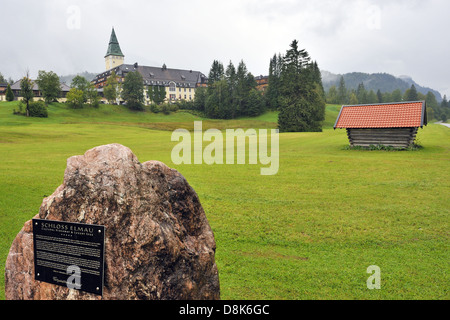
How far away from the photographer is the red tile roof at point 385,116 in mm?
26945

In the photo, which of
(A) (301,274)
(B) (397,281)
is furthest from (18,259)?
(B) (397,281)

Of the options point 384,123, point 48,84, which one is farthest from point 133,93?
point 384,123

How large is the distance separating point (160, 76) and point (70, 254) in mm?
164710

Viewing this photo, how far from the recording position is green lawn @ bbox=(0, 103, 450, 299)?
6.75m

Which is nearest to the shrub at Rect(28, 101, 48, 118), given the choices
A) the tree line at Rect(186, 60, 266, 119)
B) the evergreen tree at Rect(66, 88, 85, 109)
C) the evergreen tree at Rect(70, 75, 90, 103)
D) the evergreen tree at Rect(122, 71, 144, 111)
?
the evergreen tree at Rect(66, 88, 85, 109)

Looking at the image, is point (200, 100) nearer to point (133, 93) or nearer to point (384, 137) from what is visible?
point (133, 93)

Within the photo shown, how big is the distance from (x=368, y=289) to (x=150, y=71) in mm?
164438

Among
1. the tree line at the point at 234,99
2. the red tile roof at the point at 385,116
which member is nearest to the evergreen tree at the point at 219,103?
the tree line at the point at 234,99

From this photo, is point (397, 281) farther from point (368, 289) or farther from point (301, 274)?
point (301, 274)

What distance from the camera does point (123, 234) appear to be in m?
4.34

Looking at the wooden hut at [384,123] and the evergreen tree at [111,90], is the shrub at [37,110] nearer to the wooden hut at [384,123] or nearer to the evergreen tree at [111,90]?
the evergreen tree at [111,90]

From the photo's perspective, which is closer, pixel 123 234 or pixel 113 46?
pixel 123 234

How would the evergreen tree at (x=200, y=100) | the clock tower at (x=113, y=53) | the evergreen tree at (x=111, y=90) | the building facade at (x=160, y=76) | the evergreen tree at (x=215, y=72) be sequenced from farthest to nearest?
the clock tower at (x=113, y=53)
the building facade at (x=160, y=76)
the evergreen tree at (x=215, y=72)
the evergreen tree at (x=200, y=100)
the evergreen tree at (x=111, y=90)

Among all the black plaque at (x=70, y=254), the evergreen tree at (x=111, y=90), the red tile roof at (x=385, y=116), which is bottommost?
the black plaque at (x=70, y=254)
